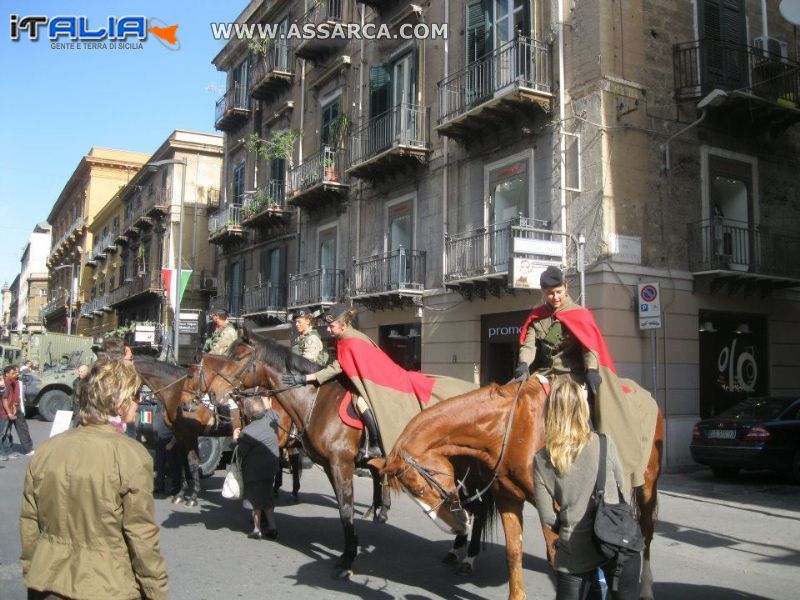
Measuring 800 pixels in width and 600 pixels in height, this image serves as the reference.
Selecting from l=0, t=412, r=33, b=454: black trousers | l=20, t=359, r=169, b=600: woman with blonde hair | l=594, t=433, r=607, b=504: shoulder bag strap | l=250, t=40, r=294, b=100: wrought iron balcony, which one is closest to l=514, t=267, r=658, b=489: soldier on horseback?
l=594, t=433, r=607, b=504: shoulder bag strap

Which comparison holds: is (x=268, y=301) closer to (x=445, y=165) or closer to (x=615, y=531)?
(x=445, y=165)

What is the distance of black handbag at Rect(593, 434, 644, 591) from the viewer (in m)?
3.61

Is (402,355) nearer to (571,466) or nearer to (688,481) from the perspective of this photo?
(688,481)

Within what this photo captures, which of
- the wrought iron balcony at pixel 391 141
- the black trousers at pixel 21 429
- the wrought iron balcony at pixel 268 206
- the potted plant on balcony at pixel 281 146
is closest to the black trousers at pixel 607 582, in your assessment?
the wrought iron balcony at pixel 391 141

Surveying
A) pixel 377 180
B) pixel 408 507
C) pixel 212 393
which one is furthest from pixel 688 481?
pixel 377 180

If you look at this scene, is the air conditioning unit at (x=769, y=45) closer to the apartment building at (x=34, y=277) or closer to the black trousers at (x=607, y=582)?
the black trousers at (x=607, y=582)

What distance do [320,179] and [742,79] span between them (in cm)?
1221

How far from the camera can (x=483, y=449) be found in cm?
522

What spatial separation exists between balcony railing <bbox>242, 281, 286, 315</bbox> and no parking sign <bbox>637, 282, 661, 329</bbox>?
1452 cm

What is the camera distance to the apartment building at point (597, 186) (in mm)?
14203

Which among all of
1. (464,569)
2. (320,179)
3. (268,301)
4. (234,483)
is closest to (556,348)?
(464,569)

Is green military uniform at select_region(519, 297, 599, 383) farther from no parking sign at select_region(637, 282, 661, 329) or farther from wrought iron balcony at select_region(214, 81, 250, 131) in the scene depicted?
wrought iron balcony at select_region(214, 81, 250, 131)

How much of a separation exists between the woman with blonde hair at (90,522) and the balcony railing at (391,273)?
15.0m

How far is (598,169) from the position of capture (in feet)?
45.9
